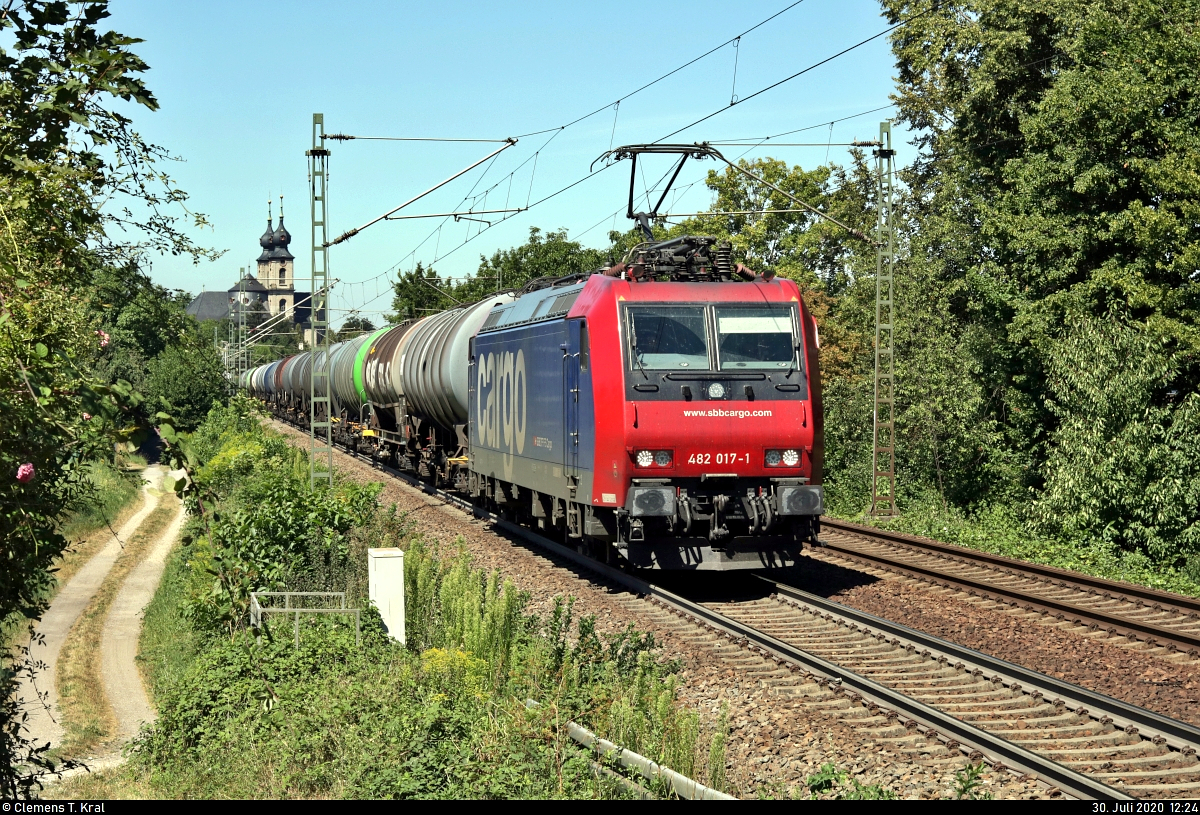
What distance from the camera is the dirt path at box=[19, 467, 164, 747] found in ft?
50.0

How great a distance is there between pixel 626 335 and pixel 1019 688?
6.16m

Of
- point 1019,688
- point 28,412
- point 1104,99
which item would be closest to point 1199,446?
point 1104,99

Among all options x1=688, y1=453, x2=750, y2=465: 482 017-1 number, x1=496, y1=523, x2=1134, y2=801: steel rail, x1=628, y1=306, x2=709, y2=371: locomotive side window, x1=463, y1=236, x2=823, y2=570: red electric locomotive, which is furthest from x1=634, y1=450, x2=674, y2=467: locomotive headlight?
x1=496, y1=523, x2=1134, y2=801: steel rail

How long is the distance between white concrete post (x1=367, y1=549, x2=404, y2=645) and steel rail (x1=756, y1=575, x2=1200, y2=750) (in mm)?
4598

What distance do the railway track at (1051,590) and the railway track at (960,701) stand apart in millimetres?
2244

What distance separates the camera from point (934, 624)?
39.4 ft

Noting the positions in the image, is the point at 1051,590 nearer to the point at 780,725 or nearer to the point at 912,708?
the point at 912,708

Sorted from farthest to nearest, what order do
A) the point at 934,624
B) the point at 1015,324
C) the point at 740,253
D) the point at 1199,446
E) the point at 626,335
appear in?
1. the point at 740,253
2. the point at 1015,324
3. the point at 1199,446
4. the point at 626,335
5. the point at 934,624

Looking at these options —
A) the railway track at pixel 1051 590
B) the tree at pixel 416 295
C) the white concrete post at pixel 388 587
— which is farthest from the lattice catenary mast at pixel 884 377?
the tree at pixel 416 295

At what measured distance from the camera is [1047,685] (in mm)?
9008

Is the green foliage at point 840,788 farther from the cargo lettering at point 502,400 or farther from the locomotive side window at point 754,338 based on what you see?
the cargo lettering at point 502,400

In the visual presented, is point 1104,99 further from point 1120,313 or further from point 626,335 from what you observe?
point 626,335

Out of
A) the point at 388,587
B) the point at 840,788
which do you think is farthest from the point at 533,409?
the point at 840,788

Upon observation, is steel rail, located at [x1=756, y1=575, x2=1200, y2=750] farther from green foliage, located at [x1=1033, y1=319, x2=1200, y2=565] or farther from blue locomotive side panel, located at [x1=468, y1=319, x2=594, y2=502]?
green foliage, located at [x1=1033, y1=319, x2=1200, y2=565]
